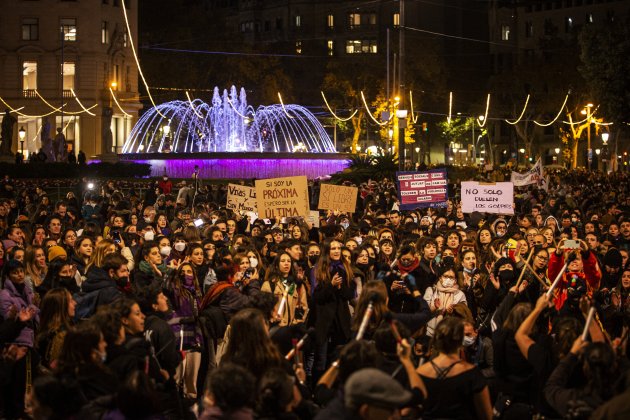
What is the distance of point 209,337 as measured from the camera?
1049 cm

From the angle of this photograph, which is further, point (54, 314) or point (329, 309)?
point (329, 309)

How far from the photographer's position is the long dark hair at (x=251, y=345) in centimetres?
725

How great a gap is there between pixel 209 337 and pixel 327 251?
5.31ft

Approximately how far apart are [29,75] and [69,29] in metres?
4.12

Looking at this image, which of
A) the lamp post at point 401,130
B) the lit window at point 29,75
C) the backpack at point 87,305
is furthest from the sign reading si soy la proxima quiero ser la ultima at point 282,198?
the lit window at point 29,75

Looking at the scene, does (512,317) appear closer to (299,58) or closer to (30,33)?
(30,33)

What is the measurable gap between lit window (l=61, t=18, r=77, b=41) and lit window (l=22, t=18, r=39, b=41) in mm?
1749

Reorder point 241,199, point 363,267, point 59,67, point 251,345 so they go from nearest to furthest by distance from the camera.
A: point 251,345 → point 363,267 → point 241,199 → point 59,67

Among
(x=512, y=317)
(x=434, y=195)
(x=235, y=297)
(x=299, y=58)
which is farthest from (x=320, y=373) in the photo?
(x=299, y=58)

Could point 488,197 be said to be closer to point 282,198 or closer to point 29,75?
point 282,198

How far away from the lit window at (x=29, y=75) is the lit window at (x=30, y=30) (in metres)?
1.59

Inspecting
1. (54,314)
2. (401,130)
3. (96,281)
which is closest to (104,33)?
(401,130)

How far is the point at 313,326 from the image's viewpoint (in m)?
10.8

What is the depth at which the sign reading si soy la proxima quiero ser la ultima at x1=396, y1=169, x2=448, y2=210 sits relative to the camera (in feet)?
71.1
